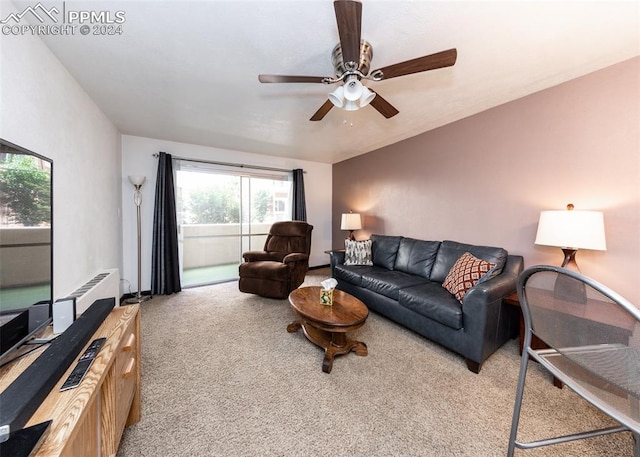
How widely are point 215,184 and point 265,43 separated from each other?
2.88 meters

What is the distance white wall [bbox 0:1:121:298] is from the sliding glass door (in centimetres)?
104

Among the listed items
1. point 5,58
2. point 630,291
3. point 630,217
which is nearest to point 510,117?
point 630,217

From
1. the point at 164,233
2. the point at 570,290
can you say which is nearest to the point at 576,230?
the point at 570,290

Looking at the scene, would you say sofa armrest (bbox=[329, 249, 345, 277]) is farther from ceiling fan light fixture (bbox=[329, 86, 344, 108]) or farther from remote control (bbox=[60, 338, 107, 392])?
remote control (bbox=[60, 338, 107, 392])

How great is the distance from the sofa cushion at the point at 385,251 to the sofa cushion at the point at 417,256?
74mm

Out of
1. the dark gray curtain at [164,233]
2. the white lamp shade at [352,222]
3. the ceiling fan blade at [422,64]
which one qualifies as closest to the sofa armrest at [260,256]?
the dark gray curtain at [164,233]

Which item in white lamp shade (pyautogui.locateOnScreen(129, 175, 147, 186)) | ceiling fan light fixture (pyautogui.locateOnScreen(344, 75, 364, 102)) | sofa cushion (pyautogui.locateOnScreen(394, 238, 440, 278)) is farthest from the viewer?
white lamp shade (pyautogui.locateOnScreen(129, 175, 147, 186))

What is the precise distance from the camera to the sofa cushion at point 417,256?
2.86 metres

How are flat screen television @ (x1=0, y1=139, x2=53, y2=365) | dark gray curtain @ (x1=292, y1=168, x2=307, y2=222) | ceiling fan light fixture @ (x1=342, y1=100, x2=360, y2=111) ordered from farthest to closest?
dark gray curtain @ (x1=292, y1=168, x2=307, y2=222)
ceiling fan light fixture @ (x1=342, y1=100, x2=360, y2=111)
flat screen television @ (x1=0, y1=139, x2=53, y2=365)

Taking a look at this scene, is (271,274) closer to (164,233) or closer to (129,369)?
(164,233)

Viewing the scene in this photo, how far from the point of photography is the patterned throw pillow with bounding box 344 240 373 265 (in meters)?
3.37

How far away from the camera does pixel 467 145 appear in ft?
9.00

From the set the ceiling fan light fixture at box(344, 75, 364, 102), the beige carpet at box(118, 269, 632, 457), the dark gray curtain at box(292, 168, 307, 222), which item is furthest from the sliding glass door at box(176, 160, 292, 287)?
the ceiling fan light fixture at box(344, 75, 364, 102)

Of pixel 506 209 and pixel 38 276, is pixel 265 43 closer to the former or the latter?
pixel 38 276
